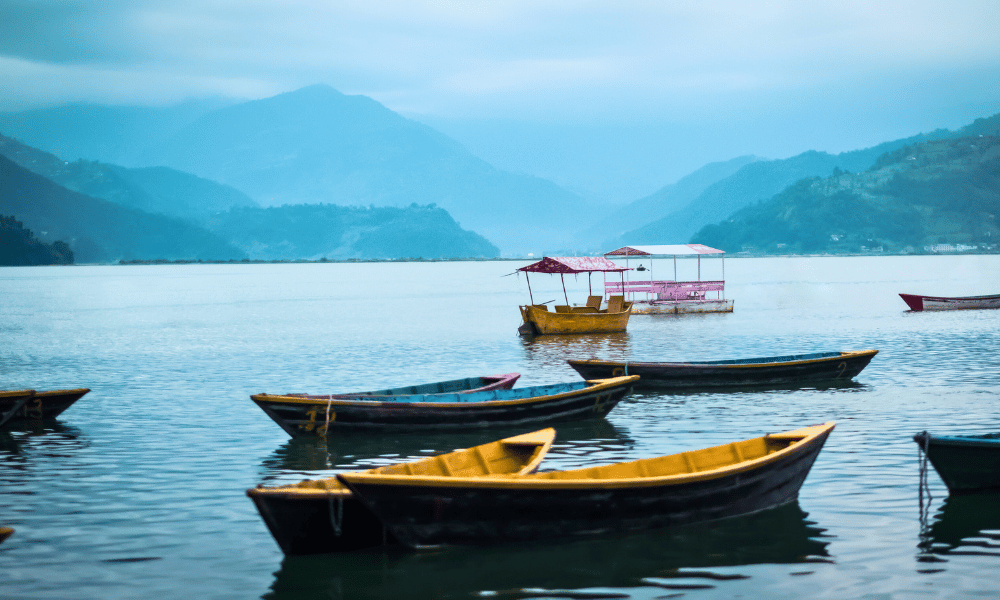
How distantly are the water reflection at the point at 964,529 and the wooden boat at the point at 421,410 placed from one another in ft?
29.7

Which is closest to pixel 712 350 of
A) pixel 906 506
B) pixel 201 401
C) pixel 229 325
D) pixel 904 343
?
pixel 904 343

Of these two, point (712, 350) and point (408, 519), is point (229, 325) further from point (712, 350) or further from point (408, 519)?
point (408, 519)

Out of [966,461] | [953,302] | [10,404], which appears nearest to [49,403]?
[10,404]

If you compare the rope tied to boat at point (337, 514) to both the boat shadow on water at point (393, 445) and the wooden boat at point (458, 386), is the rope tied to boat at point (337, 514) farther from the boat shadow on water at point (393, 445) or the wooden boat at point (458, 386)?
the wooden boat at point (458, 386)

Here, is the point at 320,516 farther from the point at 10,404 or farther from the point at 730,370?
the point at 730,370

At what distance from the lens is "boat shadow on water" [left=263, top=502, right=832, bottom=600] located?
41.3 ft

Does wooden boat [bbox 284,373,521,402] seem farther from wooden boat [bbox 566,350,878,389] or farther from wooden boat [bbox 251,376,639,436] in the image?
wooden boat [bbox 566,350,878,389]

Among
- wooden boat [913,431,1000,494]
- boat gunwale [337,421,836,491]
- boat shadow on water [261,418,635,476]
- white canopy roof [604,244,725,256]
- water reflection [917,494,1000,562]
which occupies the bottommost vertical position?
water reflection [917,494,1000,562]

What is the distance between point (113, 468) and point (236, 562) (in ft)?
25.1

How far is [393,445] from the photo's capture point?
71.1ft

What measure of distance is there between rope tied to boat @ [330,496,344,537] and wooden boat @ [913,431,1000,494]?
936 centimetres

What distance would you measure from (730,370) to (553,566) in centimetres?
1666

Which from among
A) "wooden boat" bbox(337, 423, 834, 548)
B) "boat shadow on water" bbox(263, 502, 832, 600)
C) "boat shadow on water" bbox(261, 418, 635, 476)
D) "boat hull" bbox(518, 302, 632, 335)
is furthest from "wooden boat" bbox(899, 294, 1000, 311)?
"boat shadow on water" bbox(263, 502, 832, 600)

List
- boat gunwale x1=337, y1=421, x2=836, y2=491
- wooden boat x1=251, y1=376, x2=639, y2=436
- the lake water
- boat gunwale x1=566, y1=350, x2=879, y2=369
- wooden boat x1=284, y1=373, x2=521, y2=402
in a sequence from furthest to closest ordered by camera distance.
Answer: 1. boat gunwale x1=566, y1=350, x2=879, y2=369
2. wooden boat x1=284, y1=373, x2=521, y2=402
3. wooden boat x1=251, y1=376, x2=639, y2=436
4. the lake water
5. boat gunwale x1=337, y1=421, x2=836, y2=491
